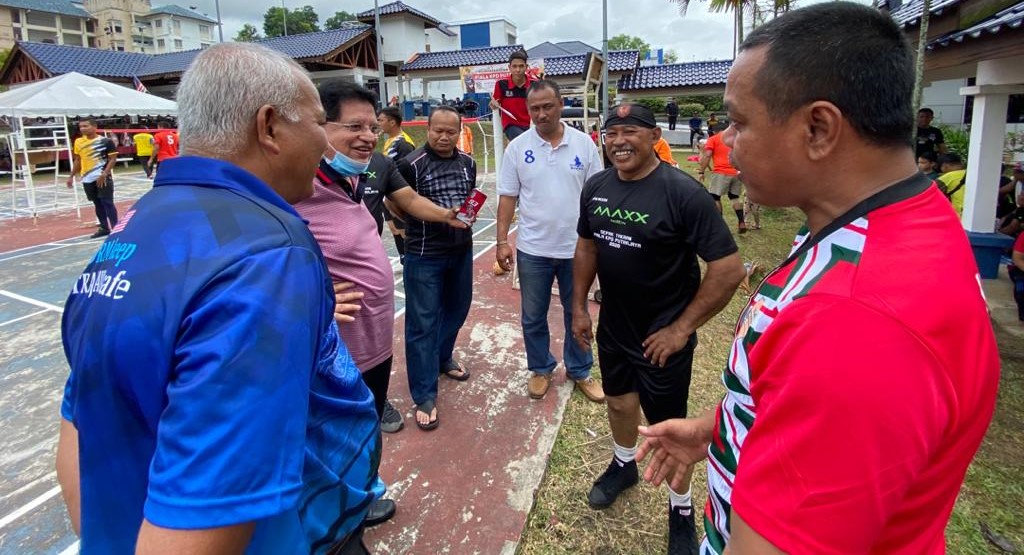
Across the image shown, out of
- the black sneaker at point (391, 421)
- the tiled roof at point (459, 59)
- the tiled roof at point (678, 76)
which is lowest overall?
the black sneaker at point (391, 421)

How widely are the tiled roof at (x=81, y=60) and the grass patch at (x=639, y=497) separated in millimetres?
28997

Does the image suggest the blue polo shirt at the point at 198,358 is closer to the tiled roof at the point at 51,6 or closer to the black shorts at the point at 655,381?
the black shorts at the point at 655,381

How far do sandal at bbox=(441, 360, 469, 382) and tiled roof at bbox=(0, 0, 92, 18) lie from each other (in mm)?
72278

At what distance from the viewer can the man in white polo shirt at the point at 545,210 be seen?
3646 mm

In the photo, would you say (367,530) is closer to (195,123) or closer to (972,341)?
(195,123)

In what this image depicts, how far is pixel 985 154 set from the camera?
6316 mm

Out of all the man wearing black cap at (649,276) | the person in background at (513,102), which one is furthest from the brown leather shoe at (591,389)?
the person in background at (513,102)

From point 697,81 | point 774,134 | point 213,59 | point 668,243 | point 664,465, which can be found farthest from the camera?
point 697,81

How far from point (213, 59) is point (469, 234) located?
2.56 m

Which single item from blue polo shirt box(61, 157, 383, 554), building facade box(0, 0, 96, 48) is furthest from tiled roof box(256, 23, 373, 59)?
building facade box(0, 0, 96, 48)

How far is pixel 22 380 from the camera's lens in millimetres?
3988

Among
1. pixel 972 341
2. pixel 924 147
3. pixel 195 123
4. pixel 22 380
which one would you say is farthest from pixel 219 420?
pixel 924 147

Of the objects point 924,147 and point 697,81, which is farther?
point 697,81

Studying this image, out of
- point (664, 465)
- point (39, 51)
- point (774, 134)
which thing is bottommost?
point (664, 465)
